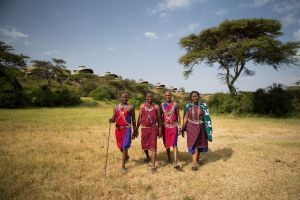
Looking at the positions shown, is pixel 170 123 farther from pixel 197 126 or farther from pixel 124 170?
pixel 124 170

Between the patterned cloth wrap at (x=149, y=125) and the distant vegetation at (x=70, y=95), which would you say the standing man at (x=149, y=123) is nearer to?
the patterned cloth wrap at (x=149, y=125)

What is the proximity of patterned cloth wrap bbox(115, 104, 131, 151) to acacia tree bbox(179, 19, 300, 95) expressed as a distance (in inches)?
648

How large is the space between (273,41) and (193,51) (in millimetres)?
7298

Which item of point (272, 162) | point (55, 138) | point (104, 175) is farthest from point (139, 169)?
point (55, 138)

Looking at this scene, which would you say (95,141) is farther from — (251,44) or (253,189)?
(251,44)

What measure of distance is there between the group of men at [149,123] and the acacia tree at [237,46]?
15.6 meters

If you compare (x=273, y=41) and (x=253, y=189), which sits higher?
(x=273, y=41)

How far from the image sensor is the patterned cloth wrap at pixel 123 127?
5.47m

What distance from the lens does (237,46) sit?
64.6ft

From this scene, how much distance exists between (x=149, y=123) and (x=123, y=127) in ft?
2.21

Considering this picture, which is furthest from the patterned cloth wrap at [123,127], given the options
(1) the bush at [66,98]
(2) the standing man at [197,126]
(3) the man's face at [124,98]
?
(1) the bush at [66,98]

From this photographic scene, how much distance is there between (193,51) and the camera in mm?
22672

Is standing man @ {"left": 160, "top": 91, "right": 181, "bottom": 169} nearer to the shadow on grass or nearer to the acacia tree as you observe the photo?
the shadow on grass

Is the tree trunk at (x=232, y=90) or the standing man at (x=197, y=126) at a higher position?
the tree trunk at (x=232, y=90)
